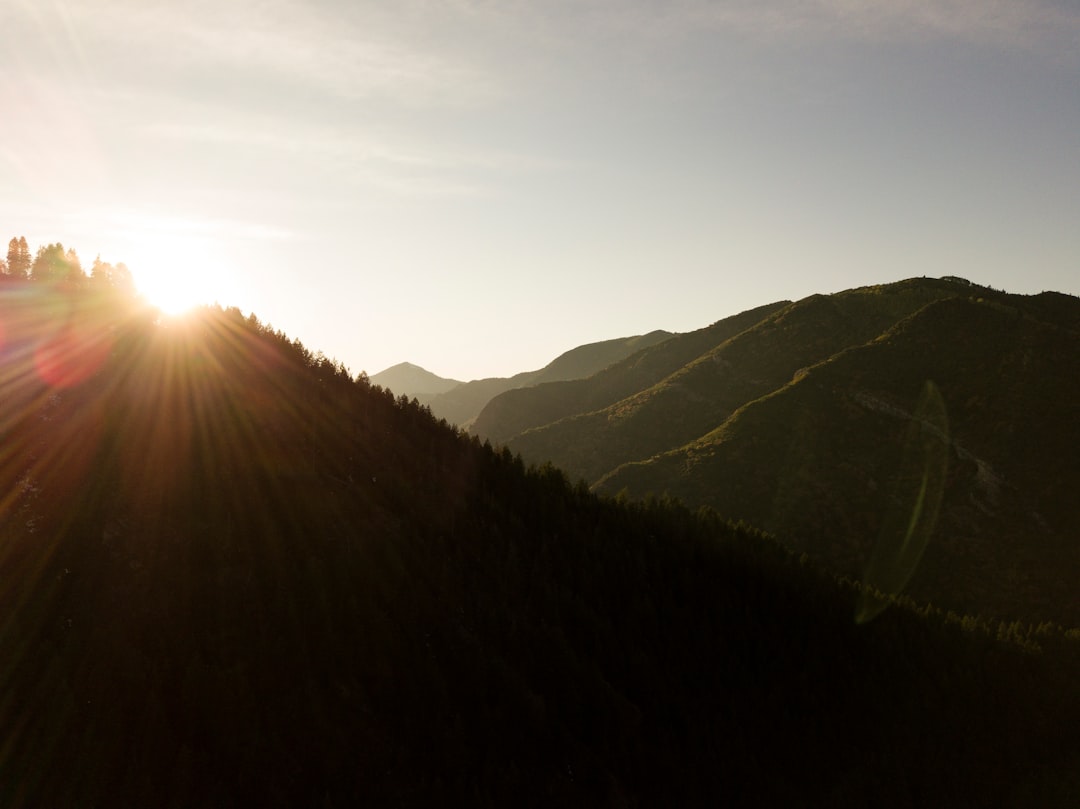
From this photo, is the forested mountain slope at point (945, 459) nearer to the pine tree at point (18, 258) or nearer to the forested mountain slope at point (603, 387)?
the forested mountain slope at point (603, 387)

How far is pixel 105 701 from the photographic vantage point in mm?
12945

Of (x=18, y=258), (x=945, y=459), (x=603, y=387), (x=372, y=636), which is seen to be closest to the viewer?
(x=372, y=636)

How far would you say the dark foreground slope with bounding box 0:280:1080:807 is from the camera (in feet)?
44.2

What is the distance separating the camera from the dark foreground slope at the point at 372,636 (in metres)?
13.5

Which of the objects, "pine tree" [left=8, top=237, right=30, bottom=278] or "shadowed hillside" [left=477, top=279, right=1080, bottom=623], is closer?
"pine tree" [left=8, top=237, right=30, bottom=278]

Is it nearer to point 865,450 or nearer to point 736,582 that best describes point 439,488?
point 736,582

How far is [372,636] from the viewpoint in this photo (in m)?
17.2

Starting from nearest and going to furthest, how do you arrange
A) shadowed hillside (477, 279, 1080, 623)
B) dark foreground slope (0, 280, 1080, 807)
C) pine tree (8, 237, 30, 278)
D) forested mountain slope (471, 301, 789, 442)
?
dark foreground slope (0, 280, 1080, 807) < pine tree (8, 237, 30, 278) < shadowed hillside (477, 279, 1080, 623) < forested mountain slope (471, 301, 789, 442)

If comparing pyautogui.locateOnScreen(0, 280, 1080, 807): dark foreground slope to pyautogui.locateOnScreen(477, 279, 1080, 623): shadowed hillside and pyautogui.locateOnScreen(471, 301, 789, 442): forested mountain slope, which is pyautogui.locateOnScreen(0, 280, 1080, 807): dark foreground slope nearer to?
pyautogui.locateOnScreen(477, 279, 1080, 623): shadowed hillside

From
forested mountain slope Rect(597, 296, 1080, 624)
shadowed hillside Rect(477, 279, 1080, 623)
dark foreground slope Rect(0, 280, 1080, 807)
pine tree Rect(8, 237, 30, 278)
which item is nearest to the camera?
dark foreground slope Rect(0, 280, 1080, 807)

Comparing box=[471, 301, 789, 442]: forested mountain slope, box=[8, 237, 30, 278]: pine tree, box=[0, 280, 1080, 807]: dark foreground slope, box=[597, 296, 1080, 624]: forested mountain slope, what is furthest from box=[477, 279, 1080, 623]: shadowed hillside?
box=[8, 237, 30, 278]: pine tree

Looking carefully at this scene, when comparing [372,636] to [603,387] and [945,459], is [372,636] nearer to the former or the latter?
[945,459]

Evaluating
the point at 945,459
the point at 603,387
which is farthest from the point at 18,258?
the point at 603,387

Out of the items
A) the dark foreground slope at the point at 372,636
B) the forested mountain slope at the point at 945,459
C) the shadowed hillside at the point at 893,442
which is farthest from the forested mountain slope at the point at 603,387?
the dark foreground slope at the point at 372,636
